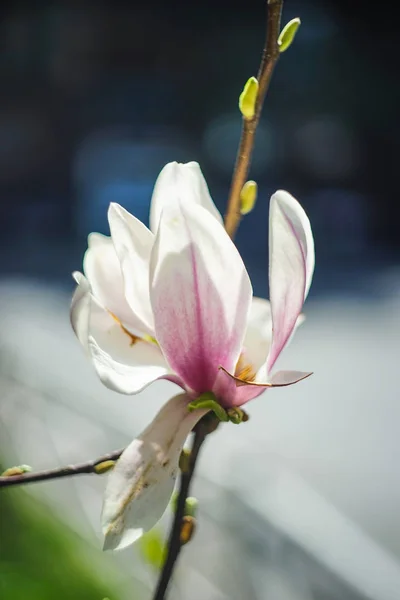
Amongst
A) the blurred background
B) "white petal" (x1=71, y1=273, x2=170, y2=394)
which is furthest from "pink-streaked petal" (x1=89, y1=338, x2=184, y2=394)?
the blurred background

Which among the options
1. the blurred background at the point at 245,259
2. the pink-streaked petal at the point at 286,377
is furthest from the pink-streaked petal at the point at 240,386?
the blurred background at the point at 245,259

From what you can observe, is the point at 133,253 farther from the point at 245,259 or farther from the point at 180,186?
the point at 245,259

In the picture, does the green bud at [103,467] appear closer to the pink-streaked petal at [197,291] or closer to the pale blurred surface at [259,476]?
the pink-streaked petal at [197,291]

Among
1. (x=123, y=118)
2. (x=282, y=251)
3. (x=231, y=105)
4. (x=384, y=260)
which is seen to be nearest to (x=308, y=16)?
(x=231, y=105)

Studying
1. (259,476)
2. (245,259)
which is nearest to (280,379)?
(259,476)

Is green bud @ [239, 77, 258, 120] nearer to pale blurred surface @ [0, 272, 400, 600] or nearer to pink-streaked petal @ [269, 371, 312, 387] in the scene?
pink-streaked petal @ [269, 371, 312, 387]

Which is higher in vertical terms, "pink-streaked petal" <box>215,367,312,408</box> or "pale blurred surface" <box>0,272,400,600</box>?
"pink-streaked petal" <box>215,367,312,408</box>
